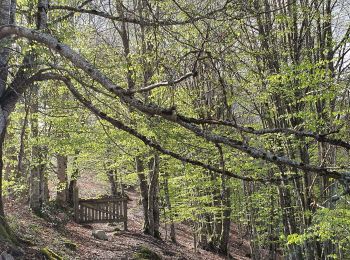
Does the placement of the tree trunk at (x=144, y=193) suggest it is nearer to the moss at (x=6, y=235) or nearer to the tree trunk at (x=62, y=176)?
the tree trunk at (x=62, y=176)

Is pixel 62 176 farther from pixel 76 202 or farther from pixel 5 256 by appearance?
pixel 5 256

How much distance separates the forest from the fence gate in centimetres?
5

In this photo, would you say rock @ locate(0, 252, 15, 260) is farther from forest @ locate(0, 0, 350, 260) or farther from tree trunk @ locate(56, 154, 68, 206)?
tree trunk @ locate(56, 154, 68, 206)

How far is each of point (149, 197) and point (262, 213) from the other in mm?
3994

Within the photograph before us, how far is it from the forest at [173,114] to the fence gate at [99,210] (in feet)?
0.15

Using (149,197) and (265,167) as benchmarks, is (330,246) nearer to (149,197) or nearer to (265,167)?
(265,167)

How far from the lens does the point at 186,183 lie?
13.7 m

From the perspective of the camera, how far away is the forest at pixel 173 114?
572 cm

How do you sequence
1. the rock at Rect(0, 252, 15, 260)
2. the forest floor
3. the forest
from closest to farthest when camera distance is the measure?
the forest, the rock at Rect(0, 252, 15, 260), the forest floor

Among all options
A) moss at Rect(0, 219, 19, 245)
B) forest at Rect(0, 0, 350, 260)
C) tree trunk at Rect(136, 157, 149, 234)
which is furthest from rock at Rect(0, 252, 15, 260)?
tree trunk at Rect(136, 157, 149, 234)

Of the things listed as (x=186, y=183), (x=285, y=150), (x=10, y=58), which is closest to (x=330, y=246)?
(x=285, y=150)

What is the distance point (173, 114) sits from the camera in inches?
146

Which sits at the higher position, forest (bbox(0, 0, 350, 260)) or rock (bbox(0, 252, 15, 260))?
forest (bbox(0, 0, 350, 260))

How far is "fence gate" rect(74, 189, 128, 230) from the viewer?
14922mm
